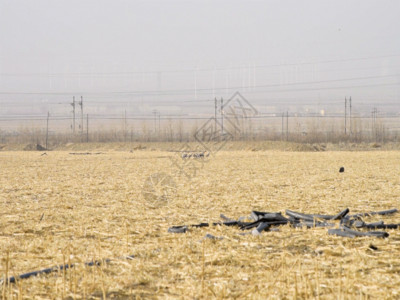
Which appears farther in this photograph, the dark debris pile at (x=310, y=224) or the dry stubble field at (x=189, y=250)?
the dark debris pile at (x=310, y=224)

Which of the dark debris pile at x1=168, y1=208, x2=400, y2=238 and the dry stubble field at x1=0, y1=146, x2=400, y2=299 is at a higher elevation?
the dark debris pile at x1=168, y1=208, x2=400, y2=238

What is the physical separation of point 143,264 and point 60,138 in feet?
146

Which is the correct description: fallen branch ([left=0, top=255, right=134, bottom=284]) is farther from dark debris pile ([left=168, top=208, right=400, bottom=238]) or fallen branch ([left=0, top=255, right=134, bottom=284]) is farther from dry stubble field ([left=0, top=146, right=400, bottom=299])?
dark debris pile ([left=168, top=208, right=400, bottom=238])

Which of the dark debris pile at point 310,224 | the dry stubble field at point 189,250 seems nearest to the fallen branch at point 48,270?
the dry stubble field at point 189,250

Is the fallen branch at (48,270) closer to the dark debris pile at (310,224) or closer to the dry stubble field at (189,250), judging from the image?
the dry stubble field at (189,250)

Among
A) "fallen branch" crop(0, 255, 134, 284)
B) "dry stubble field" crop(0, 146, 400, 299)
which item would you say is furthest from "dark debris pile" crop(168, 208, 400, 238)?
"fallen branch" crop(0, 255, 134, 284)

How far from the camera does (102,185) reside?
11.7 metres

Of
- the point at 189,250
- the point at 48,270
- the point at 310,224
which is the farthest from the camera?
the point at 310,224

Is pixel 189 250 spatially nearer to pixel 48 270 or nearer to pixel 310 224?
pixel 48 270

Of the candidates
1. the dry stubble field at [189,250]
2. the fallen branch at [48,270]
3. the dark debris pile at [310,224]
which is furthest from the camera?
the dark debris pile at [310,224]

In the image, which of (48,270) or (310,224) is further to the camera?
(310,224)

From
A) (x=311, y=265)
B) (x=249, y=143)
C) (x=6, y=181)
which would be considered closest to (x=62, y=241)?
(x=311, y=265)

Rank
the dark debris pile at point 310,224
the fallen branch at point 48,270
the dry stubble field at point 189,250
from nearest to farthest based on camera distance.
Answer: the dry stubble field at point 189,250, the fallen branch at point 48,270, the dark debris pile at point 310,224

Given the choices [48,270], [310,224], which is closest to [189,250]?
[48,270]
